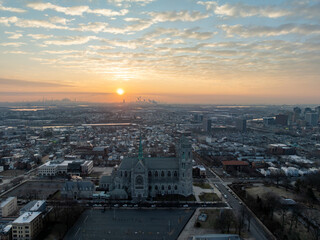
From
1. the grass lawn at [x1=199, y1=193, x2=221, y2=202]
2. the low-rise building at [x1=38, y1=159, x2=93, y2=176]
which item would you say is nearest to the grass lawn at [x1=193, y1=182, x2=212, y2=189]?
the grass lawn at [x1=199, y1=193, x2=221, y2=202]

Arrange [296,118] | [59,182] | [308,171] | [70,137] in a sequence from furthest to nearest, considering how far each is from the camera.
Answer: [296,118]
[70,137]
[308,171]
[59,182]

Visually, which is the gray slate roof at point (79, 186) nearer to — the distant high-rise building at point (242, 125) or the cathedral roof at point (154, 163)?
the cathedral roof at point (154, 163)

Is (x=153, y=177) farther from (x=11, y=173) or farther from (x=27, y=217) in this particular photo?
(x=11, y=173)

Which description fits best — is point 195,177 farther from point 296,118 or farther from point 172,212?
point 296,118

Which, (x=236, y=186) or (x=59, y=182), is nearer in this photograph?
(x=236, y=186)

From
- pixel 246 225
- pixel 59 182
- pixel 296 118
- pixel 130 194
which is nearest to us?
pixel 246 225

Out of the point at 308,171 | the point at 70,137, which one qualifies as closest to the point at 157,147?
the point at 70,137

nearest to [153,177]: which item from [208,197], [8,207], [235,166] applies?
[208,197]
